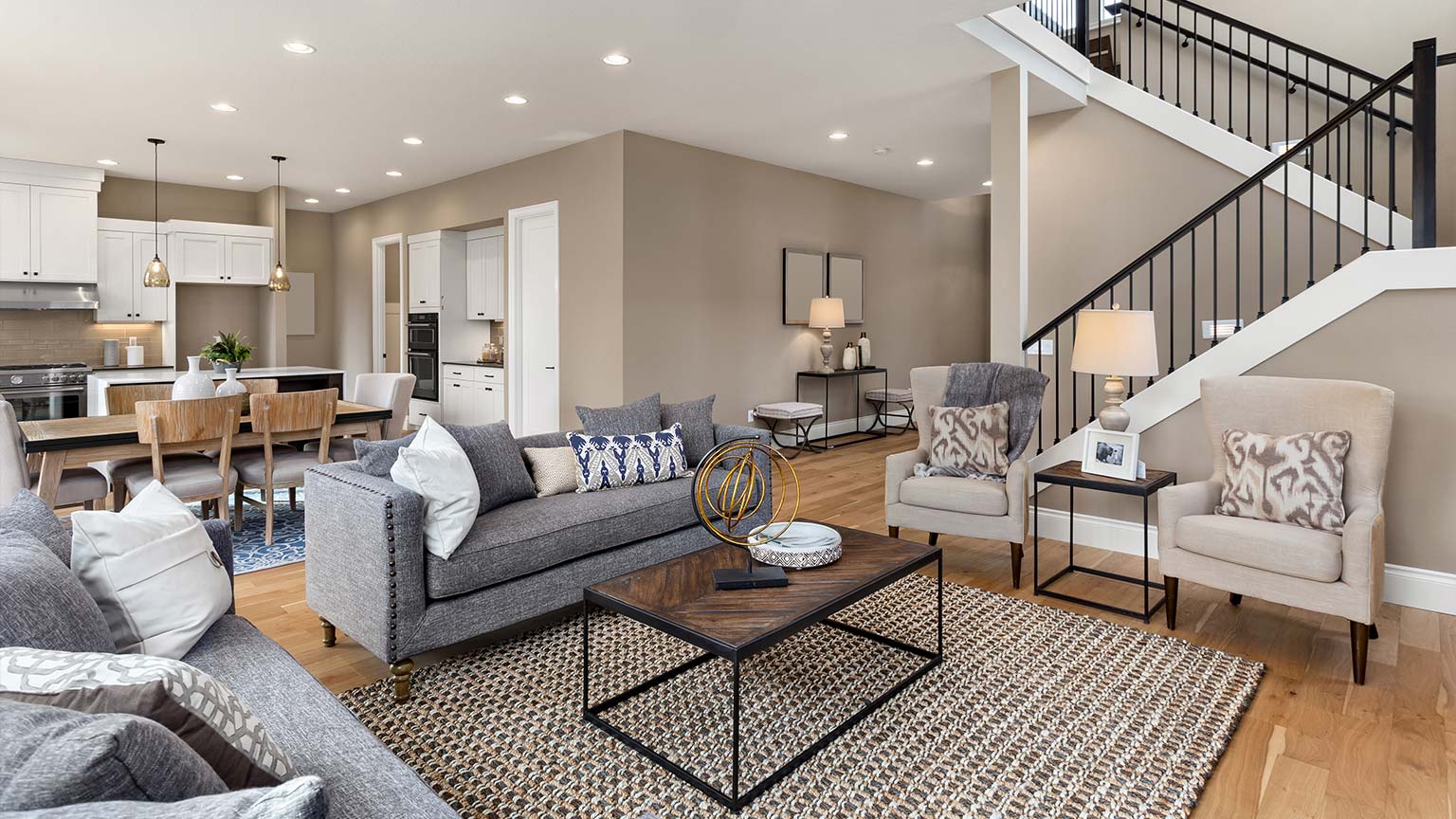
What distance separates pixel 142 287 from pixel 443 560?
23.3 feet

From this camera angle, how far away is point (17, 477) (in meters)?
3.47

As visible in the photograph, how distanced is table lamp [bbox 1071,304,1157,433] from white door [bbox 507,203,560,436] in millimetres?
4280

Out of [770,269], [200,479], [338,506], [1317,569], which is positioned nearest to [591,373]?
[770,269]

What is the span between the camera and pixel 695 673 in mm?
2652

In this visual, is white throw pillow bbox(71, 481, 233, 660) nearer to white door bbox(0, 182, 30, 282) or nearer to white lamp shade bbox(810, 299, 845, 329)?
white lamp shade bbox(810, 299, 845, 329)

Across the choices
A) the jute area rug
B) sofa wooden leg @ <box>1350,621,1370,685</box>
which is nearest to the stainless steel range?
the jute area rug

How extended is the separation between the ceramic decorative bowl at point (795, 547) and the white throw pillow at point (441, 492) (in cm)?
98

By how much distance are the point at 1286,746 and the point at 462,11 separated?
14.5ft

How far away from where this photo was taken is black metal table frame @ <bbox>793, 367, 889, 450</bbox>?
308 inches

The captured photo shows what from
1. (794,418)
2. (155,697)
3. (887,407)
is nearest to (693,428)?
(155,697)

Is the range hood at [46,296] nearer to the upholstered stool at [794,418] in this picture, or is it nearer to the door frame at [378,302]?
the door frame at [378,302]

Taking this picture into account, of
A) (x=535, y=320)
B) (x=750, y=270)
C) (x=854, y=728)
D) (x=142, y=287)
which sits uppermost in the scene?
(x=750, y=270)

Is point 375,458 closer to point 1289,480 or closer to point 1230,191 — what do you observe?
point 1289,480

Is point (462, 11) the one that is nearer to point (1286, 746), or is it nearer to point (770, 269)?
point (770, 269)
